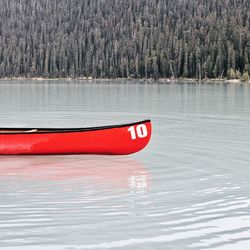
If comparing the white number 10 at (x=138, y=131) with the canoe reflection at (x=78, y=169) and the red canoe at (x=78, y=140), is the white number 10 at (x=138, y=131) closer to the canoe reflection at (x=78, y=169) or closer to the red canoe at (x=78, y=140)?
the red canoe at (x=78, y=140)

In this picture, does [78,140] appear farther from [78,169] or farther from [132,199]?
[132,199]

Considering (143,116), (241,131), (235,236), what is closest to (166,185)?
(235,236)

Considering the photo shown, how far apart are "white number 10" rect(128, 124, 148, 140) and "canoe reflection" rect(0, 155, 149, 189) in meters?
0.87

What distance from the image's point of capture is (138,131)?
24000mm

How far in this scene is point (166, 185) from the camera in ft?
60.3

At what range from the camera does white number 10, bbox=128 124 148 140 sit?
2381 cm

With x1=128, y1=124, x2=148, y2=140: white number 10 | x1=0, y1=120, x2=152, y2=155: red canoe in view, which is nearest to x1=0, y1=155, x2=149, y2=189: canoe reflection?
x1=0, y1=120, x2=152, y2=155: red canoe

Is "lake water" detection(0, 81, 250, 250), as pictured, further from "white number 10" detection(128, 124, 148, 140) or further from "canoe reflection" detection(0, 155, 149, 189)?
"white number 10" detection(128, 124, 148, 140)

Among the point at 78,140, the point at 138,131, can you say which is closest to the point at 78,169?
the point at 78,140

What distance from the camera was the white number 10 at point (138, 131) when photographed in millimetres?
23812

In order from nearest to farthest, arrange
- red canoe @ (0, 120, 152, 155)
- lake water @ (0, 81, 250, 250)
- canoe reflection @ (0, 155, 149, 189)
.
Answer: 1. lake water @ (0, 81, 250, 250)
2. canoe reflection @ (0, 155, 149, 189)
3. red canoe @ (0, 120, 152, 155)

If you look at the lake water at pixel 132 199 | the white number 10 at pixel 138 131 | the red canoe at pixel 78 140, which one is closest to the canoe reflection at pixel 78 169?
the lake water at pixel 132 199

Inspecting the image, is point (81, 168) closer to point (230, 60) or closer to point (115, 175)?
point (115, 175)

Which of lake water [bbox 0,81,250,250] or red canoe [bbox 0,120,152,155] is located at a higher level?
red canoe [bbox 0,120,152,155]
